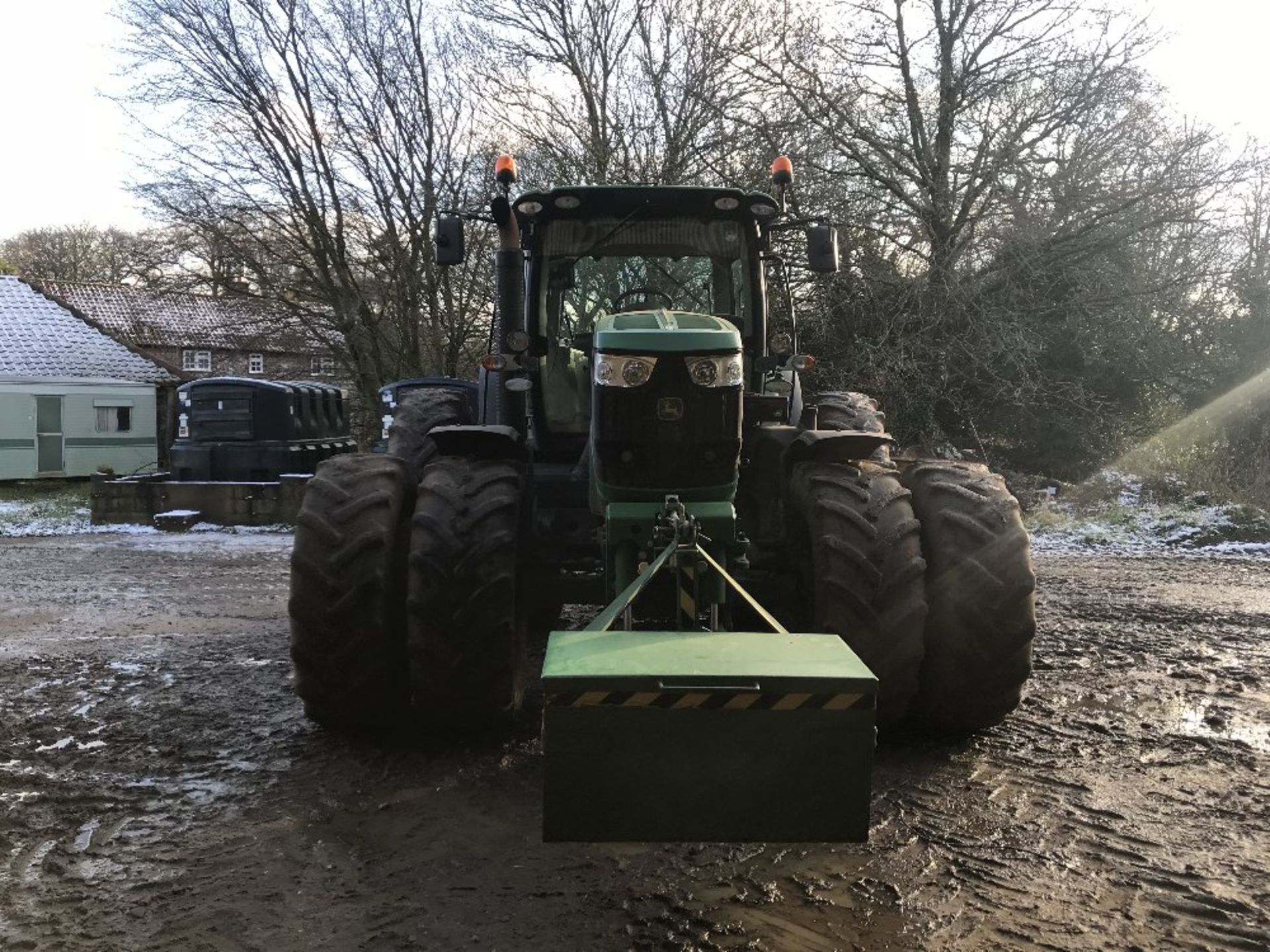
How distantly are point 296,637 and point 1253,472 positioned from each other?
15.0 metres

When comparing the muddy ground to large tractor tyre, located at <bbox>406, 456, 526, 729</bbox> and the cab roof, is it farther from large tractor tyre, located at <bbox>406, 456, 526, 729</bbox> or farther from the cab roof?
the cab roof

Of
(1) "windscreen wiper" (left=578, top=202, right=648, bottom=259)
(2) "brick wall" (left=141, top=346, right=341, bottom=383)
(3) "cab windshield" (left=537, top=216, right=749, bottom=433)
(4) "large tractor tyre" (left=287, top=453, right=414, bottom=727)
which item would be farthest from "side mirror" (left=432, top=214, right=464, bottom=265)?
(2) "brick wall" (left=141, top=346, right=341, bottom=383)

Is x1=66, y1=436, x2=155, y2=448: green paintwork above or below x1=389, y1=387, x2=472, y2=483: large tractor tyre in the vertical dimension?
below

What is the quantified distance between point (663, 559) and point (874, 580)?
38.4 inches

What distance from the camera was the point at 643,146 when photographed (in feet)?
56.4

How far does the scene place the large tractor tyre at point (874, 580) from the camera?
4082mm

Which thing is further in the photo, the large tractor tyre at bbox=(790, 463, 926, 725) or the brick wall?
the brick wall

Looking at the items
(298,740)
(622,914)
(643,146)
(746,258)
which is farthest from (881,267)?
(622,914)

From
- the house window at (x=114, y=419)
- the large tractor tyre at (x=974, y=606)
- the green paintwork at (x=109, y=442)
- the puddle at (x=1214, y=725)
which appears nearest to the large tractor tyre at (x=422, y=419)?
the large tractor tyre at (x=974, y=606)

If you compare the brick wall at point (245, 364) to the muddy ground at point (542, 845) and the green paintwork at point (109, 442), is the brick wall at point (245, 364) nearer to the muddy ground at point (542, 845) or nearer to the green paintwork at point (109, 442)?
the green paintwork at point (109, 442)

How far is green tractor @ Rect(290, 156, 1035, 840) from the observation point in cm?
280

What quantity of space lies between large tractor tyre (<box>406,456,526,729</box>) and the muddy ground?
324 mm

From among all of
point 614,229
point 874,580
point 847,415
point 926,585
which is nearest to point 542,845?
point 874,580

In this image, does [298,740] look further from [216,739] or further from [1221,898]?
[1221,898]
